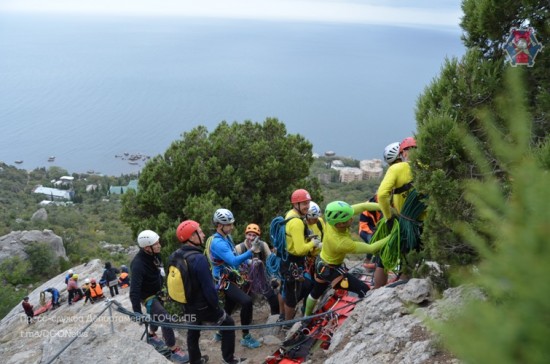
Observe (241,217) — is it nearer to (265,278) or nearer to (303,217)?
(265,278)

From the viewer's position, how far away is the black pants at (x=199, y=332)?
18.6 ft

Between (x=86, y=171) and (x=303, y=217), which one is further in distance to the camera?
(x=86, y=171)

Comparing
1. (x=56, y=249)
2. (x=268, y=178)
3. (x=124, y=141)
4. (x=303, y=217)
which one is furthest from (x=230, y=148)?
(x=124, y=141)

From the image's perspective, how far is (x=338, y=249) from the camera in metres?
5.64

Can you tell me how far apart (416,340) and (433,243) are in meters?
1.01

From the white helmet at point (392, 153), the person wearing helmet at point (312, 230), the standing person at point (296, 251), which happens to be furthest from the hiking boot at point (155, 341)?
the white helmet at point (392, 153)

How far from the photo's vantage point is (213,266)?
6430mm

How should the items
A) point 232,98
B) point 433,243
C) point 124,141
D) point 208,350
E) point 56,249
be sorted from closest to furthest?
1. point 433,243
2. point 208,350
3. point 56,249
4. point 124,141
5. point 232,98

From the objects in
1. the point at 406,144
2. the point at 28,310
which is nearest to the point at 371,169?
the point at 28,310

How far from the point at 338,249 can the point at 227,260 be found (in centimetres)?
152

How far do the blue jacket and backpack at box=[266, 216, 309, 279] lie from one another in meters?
0.45

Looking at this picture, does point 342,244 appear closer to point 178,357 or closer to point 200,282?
point 200,282

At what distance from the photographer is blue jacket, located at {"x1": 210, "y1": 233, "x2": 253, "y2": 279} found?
20.0 feet

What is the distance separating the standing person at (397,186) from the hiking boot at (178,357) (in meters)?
3.30
